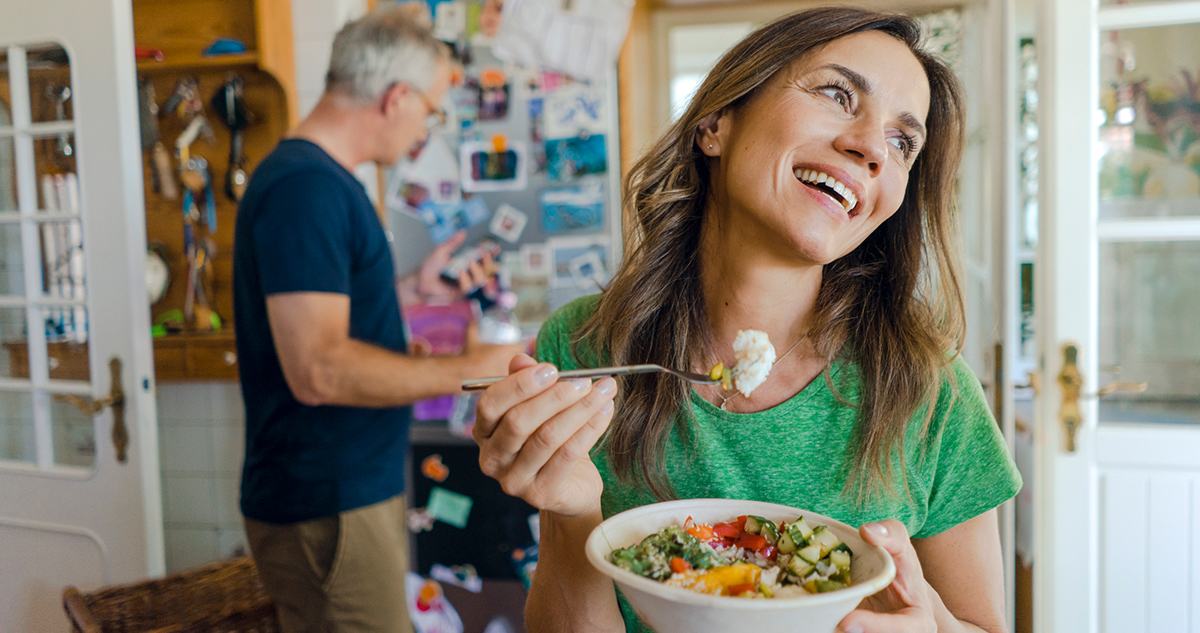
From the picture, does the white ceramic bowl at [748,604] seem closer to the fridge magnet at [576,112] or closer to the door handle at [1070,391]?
the door handle at [1070,391]

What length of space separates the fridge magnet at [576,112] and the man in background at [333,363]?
0.76 m

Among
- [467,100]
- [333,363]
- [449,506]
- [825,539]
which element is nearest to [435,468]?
[449,506]

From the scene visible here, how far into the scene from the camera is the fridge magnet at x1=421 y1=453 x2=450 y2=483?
2.35m

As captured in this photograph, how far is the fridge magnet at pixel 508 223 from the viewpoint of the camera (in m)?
2.48

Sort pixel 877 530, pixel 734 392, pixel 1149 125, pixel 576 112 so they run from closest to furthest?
pixel 877 530
pixel 734 392
pixel 1149 125
pixel 576 112

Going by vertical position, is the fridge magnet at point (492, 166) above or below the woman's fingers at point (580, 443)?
above

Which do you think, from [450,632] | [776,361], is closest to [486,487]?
[450,632]

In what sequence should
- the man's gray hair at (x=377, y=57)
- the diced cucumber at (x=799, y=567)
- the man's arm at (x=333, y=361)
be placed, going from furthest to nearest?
the man's gray hair at (x=377, y=57)
the man's arm at (x=333, y=361)
the diced cucumber at (x=799, y=567)

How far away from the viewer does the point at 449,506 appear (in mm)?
2346

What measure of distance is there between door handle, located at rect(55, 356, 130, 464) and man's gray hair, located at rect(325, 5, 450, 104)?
87cm

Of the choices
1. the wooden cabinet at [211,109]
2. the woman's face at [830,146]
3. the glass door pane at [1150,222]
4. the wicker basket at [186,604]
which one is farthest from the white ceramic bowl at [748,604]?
the wooden cabinet at [211,109]

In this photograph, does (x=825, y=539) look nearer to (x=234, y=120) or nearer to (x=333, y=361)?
(x=333, y=361)

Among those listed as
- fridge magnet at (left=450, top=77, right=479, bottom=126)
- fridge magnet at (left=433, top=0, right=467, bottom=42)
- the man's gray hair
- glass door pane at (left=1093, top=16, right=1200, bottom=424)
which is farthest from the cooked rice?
fridge magnet at (left=433, top=0, right=467, bottom=42)

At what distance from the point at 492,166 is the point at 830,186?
1.77m
